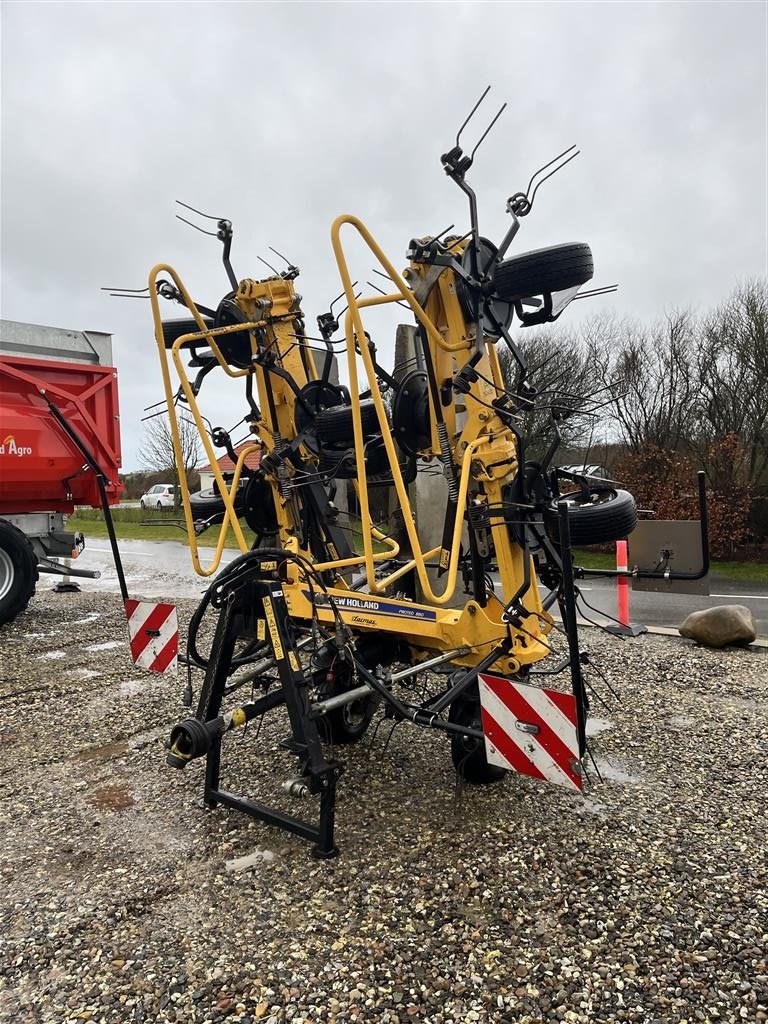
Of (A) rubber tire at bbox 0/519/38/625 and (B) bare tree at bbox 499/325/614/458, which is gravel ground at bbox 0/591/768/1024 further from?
(B) bare tree at bbox 499/325/614/458

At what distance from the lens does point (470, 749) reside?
3535mm

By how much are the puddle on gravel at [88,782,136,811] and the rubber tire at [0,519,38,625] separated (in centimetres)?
442

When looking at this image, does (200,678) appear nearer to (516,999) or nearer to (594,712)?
(594,712)

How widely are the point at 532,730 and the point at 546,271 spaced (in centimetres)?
199

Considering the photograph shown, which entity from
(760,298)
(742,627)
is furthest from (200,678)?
(760,298)

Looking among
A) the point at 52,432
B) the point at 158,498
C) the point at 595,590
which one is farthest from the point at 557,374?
the point at 158,498

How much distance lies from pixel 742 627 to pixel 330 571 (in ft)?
13.6

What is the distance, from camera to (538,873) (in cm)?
297

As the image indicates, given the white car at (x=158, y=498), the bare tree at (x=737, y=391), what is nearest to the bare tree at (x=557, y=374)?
the bare tree at (x=737, y=391)

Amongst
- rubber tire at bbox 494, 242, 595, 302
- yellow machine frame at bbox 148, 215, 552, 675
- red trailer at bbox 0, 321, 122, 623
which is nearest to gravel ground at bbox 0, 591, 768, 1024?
yellow machine frame at bbox 148, 215, 552, 675

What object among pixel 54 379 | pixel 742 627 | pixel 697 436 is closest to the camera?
pixel 742 627

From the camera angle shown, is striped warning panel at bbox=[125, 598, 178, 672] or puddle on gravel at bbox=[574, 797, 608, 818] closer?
puddle on gravel at bbox=[574, 797, 608, 818]

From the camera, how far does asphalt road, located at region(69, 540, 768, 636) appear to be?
894cm

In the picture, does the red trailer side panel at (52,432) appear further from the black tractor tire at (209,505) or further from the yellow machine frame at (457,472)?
the yellow machine frame at (457,472)
